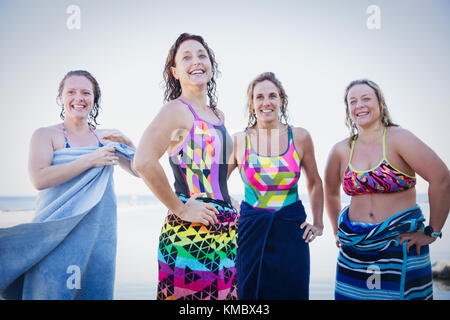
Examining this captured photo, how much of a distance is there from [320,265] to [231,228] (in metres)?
3.71

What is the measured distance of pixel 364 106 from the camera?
7.25ft

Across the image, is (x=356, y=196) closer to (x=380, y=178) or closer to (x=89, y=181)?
(x=380, y=178)

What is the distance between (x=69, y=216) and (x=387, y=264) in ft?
6.91

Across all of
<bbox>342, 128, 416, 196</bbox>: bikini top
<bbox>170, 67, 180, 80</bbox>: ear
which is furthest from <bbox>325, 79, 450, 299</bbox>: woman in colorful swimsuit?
<bbox>170, 67, 180, 80</bbox>: ear

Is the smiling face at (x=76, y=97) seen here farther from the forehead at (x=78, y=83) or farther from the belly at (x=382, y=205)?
the belly at (x=382, y=205)

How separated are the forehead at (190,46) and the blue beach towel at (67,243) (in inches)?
35.7

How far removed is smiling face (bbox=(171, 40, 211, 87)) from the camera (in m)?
1.74

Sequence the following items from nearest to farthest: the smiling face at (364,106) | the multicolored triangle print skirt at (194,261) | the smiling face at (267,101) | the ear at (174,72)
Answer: the multicolored triangle print skirt at (194,261)
the ear at (174,72)
the smiling face at (364,106)
the smiling face at (267,101)

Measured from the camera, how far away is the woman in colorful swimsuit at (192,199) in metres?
1.48

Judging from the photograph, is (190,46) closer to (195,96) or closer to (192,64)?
(192,64)

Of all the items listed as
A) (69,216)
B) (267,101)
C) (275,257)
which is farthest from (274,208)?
(69,216)

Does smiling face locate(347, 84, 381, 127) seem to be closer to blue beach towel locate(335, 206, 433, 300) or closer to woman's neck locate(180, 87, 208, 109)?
blue beach towel locate(335, 206, 433, 300)

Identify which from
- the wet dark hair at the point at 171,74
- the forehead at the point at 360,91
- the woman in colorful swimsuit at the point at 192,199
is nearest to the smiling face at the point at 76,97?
the wet dark hair at the point at 171,74
